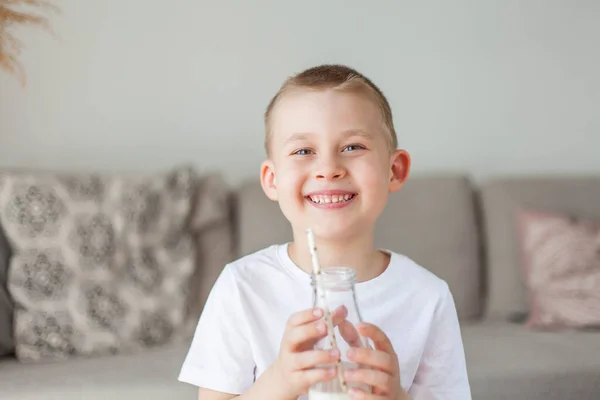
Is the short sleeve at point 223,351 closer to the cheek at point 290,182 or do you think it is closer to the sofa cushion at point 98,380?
the cheek at point 290,182

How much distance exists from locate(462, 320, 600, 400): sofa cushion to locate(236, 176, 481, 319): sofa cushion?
1.07 feet

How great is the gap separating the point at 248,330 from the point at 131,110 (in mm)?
1855

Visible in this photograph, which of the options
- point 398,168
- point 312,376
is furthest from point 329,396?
point 398,168

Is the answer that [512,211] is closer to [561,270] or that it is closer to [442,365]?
[561,270]

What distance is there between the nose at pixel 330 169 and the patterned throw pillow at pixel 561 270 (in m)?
1.66

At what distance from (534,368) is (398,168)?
1171mm

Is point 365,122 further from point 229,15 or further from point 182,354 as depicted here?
point 229,15

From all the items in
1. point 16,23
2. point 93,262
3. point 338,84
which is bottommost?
point 93,262

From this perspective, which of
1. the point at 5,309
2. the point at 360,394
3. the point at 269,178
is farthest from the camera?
the point at 5,309

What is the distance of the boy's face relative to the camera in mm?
1002

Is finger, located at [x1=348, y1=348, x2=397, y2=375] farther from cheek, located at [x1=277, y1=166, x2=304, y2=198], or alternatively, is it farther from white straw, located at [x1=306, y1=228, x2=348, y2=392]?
cheek, located at [x1=277, y1=166, x2=304, y2=198]

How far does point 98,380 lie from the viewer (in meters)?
1.90

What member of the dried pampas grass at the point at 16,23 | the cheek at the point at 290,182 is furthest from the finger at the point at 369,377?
the dried pampas grass at the point at 16,23

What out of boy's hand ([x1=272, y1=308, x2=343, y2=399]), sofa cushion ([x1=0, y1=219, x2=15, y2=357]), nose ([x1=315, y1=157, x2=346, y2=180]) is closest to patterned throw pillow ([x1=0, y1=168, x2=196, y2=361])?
sofa cushion ([x1=0, y1=219, x2=15, y2=357])
